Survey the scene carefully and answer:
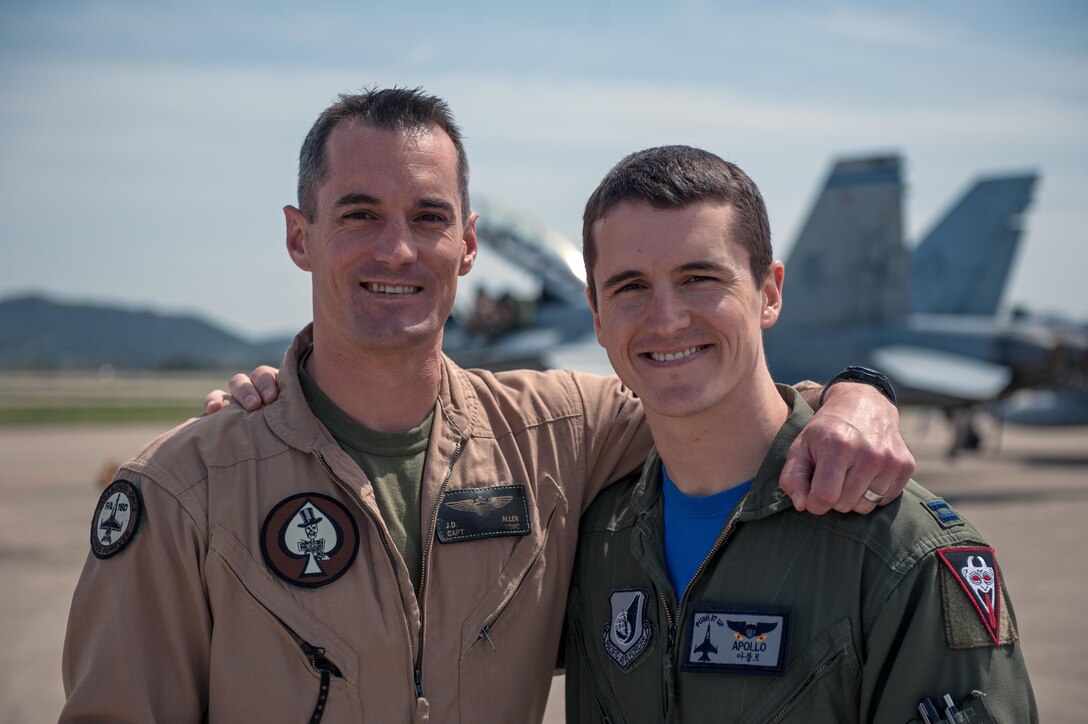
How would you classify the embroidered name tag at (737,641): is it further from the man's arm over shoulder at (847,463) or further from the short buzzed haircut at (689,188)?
the short buzzed haircut at (689,188)

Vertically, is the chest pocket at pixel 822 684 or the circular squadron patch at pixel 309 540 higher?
the circular squadron patch at pixel 309 540

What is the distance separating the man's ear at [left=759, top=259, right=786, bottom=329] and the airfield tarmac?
375 cm

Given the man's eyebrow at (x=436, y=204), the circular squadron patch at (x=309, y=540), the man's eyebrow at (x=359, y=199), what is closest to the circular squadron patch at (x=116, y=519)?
the circular squadron patch at (x=309, y=540)

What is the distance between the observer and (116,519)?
7.71ft

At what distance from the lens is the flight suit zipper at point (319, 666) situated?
2338 mm

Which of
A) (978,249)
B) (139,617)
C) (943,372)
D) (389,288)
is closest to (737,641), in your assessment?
(389,288)

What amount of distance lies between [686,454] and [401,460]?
83 cm

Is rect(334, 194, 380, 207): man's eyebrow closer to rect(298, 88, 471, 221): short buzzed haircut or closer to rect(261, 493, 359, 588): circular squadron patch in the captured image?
rect(298, 88, 471, 221): short buzzed haircut

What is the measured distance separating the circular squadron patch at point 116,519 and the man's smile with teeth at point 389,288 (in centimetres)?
83

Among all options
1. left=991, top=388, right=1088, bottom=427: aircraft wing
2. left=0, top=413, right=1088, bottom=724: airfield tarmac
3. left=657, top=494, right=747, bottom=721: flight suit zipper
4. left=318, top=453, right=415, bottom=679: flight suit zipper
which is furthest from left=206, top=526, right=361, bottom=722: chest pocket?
left=991, top=388, right=1088, bottom=427: aircraft wing

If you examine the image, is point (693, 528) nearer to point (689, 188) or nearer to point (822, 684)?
point (822, 684)

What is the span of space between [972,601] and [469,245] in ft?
5.88

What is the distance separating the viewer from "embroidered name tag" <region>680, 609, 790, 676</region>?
7.22 feet

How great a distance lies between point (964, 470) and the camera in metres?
19.6
